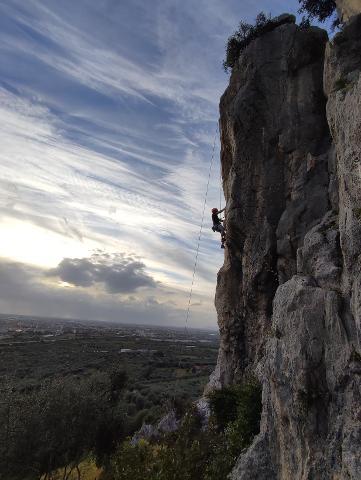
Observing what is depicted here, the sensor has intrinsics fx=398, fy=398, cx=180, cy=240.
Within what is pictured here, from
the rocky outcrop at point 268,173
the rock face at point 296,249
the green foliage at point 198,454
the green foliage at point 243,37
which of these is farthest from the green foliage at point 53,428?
the green foliage at point 243,37

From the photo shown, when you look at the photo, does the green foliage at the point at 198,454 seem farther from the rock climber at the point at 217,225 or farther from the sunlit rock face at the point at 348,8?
the sunlit rock face at the point at 348,8

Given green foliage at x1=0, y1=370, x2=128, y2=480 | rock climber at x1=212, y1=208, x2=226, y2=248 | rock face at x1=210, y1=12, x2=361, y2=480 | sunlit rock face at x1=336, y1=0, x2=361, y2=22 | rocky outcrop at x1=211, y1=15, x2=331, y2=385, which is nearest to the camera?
rock face at x1=210, y1=12, x2=361, y2=480

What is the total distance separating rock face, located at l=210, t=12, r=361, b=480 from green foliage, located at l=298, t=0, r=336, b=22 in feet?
5.26

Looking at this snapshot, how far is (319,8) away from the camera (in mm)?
28172

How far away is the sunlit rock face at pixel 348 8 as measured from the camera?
19797mm

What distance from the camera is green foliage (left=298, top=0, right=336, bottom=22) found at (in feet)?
91.4

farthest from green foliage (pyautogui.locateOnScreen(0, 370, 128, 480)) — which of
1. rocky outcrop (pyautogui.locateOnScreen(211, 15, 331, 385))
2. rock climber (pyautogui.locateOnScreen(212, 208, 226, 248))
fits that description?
rock climber (pyautogui.locateOnScreen(212, 208, 226, 248))

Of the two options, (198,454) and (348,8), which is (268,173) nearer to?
(348,8)

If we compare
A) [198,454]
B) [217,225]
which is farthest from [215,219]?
→ [198,454]

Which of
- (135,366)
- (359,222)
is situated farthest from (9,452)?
(135,366)

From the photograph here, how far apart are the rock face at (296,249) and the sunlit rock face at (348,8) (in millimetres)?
2285

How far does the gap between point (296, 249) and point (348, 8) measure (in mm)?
13045

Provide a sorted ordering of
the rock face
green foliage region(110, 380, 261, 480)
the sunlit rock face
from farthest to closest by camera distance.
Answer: the sunlit rock face → green foliage region(110, 380, 261, 480) → the rock face

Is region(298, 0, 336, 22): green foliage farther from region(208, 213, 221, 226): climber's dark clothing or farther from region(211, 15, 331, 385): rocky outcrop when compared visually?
region(208, 213, 221, 226): climber's dark clothing
